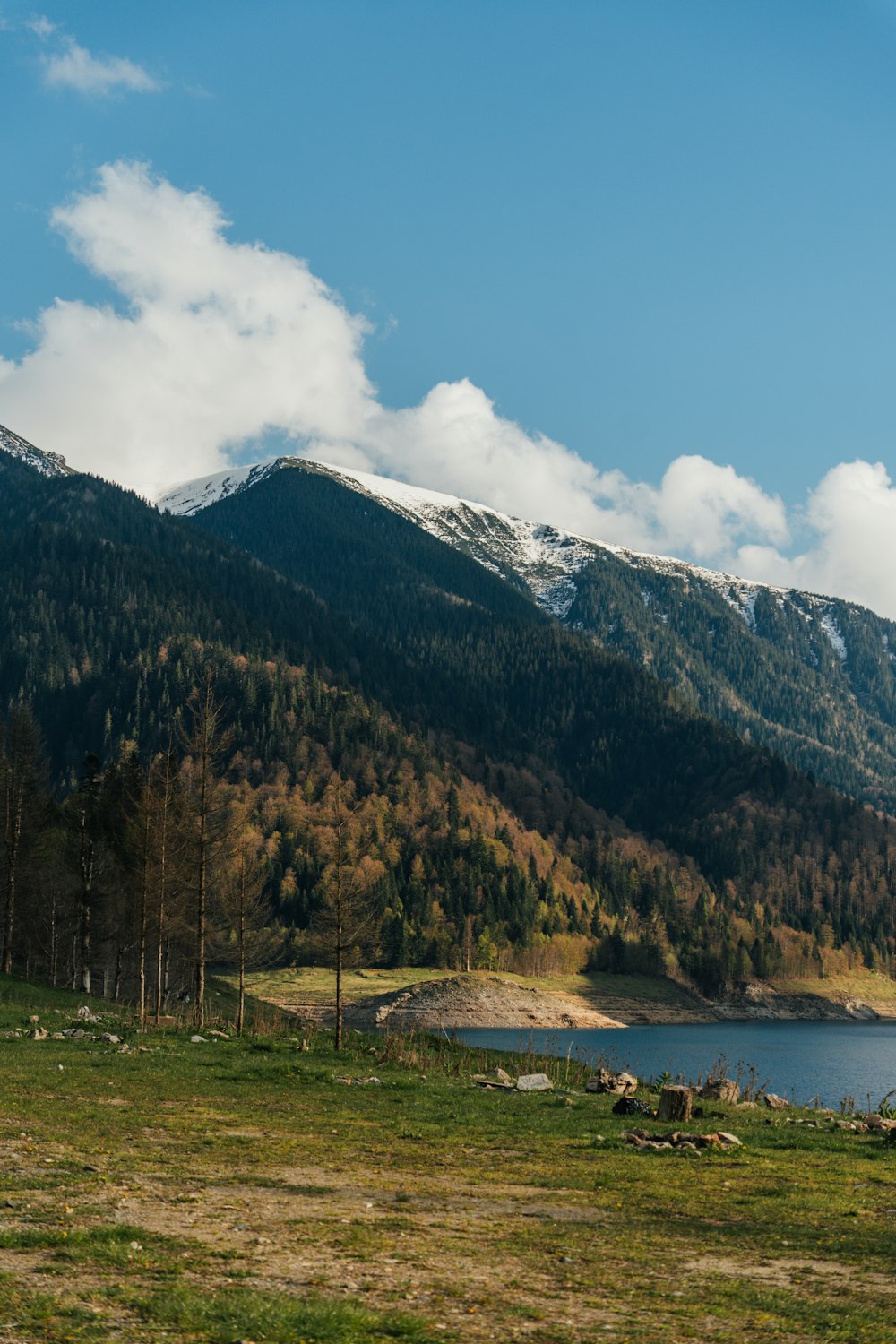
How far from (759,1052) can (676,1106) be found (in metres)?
113

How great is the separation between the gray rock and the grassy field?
539 cm

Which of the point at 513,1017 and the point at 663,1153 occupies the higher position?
the point at 663,1153

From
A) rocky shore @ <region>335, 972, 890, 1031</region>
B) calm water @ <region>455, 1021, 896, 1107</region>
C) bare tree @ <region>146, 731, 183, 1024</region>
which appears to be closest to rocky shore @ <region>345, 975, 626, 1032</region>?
rocky shore @ <region>335, 972, 890, 1031</region>

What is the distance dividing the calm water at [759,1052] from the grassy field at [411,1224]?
2616 centimetres

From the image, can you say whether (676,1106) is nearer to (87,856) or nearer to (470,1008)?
(87,856)

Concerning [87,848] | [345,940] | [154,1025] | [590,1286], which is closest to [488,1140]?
[590,1286]

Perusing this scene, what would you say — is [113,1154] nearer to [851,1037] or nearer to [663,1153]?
[663,1153]

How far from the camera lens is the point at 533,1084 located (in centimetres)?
4062

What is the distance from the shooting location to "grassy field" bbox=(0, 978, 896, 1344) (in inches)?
503

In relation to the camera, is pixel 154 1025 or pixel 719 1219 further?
pixel 154 1025

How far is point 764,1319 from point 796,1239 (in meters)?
5.54

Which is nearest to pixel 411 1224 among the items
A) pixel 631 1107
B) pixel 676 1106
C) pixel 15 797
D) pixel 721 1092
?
pixel 676 1106

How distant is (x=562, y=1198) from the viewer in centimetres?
2094

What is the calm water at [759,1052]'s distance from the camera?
92.0m
